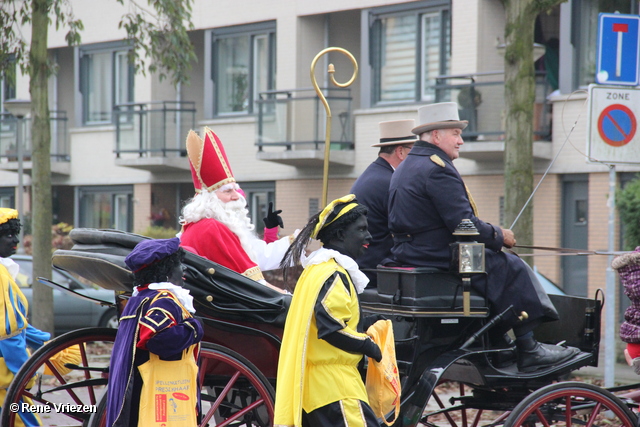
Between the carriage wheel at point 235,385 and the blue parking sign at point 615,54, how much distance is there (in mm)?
3813

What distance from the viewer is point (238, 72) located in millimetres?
22422

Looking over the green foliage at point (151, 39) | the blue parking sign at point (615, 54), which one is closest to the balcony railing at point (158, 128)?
the green foliage at point (151, 39)

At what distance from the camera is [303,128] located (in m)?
19.8

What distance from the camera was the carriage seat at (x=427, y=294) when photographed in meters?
5.84

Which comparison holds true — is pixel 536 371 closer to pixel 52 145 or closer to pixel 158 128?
pixel 158 128

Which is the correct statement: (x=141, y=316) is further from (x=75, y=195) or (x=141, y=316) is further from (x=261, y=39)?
(x=75, y=195)

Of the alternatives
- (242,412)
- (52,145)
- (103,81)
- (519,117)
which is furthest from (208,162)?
(52,145)

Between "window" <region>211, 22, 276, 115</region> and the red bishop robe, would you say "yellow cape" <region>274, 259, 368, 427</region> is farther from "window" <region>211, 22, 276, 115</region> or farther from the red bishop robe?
"window" <region>211, 22, 276, 115</region>

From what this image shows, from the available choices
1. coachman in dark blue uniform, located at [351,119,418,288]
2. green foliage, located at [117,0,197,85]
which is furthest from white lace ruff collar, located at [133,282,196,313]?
green foliage, located at [117,0,197,85]

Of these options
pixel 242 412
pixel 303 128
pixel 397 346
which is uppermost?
pixel 303 128

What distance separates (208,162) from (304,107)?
12891mm

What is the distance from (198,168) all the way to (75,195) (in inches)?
772

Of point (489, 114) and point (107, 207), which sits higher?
point (489, 114)

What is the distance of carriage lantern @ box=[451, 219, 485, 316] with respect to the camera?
19.0 feet
